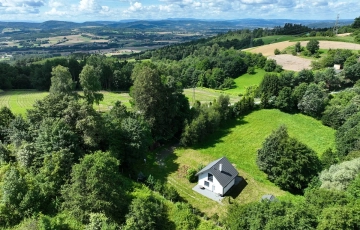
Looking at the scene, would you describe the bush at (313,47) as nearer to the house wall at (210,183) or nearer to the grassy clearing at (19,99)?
the house wall at (210,183)

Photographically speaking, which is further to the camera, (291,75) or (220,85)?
(220,85)

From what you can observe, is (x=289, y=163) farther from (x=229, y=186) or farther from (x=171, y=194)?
(x=171, y=194)

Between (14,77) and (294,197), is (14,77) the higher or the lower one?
the higher one

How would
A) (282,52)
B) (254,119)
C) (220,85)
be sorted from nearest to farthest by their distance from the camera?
(254,119) < (220,85) < (282,52)

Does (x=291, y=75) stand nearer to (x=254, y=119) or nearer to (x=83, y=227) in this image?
(x=254, y=119)

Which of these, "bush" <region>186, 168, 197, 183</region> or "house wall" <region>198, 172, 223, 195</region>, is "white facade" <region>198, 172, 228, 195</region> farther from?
"bush" <region>186, 168, 197, 183</region>

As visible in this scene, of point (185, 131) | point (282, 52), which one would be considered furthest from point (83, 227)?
point (282, 52)

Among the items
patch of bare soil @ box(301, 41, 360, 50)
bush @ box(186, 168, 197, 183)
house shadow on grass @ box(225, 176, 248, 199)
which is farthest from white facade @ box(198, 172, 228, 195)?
patch of bare soil @ box(301, 41, 360, 50)

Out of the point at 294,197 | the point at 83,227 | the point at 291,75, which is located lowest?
the point at 294,197
